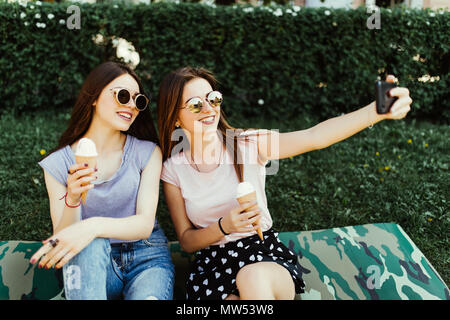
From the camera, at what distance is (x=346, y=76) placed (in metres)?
5.91

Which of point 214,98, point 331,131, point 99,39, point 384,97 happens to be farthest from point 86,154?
point 99,39

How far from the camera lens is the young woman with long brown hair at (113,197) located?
6.73ft

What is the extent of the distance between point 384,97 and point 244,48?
4008 millimetres

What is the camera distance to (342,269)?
2.85 metres

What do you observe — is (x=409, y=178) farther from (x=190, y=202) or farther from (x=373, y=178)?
(x=190, y=202)

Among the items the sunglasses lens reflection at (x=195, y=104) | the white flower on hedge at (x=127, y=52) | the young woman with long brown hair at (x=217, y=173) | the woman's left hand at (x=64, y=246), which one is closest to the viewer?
the woman's left hand at (x=64, y=246)

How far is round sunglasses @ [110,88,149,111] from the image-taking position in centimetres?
235

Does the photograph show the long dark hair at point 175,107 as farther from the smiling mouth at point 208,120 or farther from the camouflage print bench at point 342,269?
the camouflage print bench at point 342,269

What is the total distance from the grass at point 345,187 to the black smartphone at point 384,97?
1.85 m

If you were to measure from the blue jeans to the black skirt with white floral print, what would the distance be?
18 centimetres

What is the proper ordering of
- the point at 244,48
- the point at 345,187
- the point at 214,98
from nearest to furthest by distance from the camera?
the point at 214,98 < the point at 345,187 < the point at 244,48

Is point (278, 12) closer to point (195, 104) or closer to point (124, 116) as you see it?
point (195, 104)

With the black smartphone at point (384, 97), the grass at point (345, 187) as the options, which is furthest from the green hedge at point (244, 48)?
the black smartphone at point (384, 97)

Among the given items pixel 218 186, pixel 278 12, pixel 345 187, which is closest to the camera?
pixel 218 186
